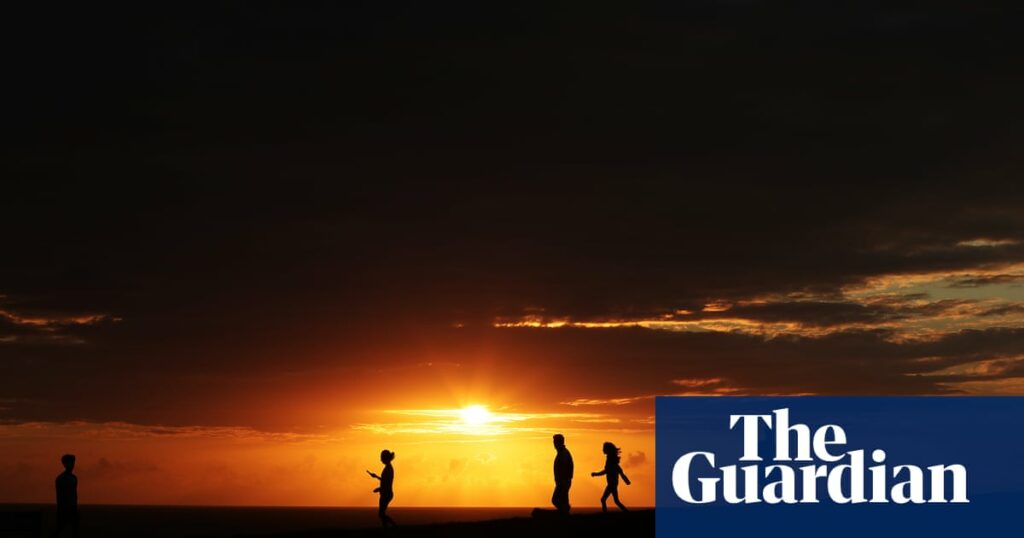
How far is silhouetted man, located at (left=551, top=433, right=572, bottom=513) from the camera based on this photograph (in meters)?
26.1

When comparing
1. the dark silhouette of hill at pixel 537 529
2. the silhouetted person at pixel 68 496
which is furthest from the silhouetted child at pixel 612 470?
the silhouetted person at pixel 68 496

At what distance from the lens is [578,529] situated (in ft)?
96.1

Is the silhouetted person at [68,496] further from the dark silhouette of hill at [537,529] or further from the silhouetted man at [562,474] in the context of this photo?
the silhouetted man at [562,474]

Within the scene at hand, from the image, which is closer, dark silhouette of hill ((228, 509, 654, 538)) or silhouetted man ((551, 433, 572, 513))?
silhouetted man ((551, 433, 572, 513))

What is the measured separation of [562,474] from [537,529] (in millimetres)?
3339

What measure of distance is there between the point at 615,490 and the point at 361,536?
679 cm

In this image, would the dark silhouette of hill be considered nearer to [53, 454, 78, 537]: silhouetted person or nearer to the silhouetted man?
the silhouetted man

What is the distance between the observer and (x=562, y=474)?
87.8ft

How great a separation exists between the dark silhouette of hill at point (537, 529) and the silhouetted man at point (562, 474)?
4.32 feet

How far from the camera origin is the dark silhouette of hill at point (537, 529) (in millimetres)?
28909

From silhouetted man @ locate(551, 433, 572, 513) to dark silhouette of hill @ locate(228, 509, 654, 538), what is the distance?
1316mm

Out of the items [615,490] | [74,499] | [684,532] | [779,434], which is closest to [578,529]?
[615,490]

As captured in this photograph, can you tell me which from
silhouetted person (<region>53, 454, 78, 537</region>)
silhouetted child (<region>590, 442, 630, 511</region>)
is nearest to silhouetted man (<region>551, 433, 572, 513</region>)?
silhouetted child (<region>590, 442, 630, 511</region>)

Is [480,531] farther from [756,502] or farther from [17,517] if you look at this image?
[17,517]
